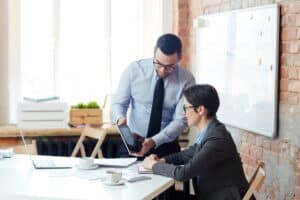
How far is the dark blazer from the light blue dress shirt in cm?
67

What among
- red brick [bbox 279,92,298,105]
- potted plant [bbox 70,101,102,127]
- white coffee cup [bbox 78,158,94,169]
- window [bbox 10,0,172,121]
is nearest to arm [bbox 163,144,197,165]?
white coffee cup [bbox 78,158,94,169]

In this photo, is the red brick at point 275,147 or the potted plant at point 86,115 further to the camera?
the potted plant at point 86,115

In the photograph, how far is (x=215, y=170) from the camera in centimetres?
303

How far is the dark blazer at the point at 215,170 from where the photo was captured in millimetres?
2984

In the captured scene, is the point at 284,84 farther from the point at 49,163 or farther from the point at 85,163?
the point at 49,163

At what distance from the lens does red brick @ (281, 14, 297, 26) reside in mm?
3463

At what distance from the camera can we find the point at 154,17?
534cm

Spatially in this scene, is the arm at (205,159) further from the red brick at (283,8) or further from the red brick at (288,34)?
the red brick at (283,8)

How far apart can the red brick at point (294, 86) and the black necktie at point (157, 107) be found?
0.83 metres

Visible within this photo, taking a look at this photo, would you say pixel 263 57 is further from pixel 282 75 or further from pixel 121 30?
pixel 121 30

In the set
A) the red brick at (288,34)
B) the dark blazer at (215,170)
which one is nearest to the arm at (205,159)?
the dark blazer at (215,170)

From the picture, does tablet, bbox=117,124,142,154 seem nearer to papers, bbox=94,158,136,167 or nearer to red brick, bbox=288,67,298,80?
papers, bbox=94,158,136,167

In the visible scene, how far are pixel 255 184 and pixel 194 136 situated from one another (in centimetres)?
236

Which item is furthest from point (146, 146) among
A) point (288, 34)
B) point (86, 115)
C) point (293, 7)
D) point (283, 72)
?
point (86, 115)
